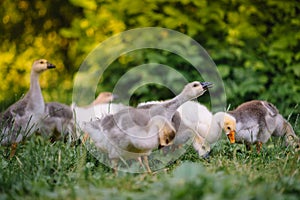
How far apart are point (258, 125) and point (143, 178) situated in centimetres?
230

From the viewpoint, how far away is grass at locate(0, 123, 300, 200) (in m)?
3.24

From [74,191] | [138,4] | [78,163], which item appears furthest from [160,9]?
[74,191]

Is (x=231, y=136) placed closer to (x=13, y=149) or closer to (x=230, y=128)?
(x=230, y=128)

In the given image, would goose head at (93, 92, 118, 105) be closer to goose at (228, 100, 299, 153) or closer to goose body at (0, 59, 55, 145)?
goose body at (0, 59, 55, 145)

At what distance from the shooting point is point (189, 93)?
17.5 feet

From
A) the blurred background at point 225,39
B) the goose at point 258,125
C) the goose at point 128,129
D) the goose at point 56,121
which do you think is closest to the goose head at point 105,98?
the blurred background at point 225,39

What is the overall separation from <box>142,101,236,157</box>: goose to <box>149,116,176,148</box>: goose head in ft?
1.72

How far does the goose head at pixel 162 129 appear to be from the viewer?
4.84 m

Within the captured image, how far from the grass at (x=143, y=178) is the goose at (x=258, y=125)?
19.4 inches

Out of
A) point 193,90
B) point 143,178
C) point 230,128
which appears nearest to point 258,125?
point 230,128

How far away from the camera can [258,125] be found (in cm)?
606

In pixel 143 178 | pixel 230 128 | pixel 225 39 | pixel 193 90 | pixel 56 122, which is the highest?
pixel 225 39

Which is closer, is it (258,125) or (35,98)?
(258,125)

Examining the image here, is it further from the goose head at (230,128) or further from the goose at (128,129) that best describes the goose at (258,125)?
the goose at (128,129)
